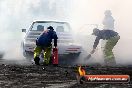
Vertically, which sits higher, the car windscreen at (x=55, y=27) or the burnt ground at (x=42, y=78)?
the car windscreen at (x=55, y=27)

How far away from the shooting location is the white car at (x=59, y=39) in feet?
55.5

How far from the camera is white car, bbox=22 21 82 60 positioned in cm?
1691

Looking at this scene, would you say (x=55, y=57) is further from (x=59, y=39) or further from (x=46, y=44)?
(x=59, y=39)

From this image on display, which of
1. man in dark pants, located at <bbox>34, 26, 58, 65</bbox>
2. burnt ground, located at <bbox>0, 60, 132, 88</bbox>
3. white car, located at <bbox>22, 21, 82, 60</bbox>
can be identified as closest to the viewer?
burnt ground, located at <bbox>0, 60, 132, 88</bbox>

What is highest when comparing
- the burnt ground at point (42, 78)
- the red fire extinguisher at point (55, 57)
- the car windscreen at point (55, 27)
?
the car windscreen at point (55, 27)

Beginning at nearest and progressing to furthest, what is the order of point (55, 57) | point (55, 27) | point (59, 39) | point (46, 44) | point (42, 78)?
point (42, 78) → point (55, 57) → point (46, 44) → point (59, 39) → point (55, 27)

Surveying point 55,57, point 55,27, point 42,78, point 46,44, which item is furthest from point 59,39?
point 42,78

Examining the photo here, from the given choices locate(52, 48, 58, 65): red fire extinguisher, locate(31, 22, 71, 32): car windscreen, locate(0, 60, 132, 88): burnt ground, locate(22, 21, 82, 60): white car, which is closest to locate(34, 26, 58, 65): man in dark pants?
locate(52, 48, 58, 65): red fire extinguisher

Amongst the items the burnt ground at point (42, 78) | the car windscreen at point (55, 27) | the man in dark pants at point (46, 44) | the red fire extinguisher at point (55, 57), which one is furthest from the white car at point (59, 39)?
the burnt ground at point (42, 78)

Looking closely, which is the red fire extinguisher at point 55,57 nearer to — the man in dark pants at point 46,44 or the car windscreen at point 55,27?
the man in dark pants at point 46,44

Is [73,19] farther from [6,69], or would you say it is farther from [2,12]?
[6,69]

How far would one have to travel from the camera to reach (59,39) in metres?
17.4

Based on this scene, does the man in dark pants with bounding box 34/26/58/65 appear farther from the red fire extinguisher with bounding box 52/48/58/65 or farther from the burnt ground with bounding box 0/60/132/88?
the burnt ground with bounding box 0/60/132/88

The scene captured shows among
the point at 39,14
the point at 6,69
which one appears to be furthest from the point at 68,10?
the point at 6,69
